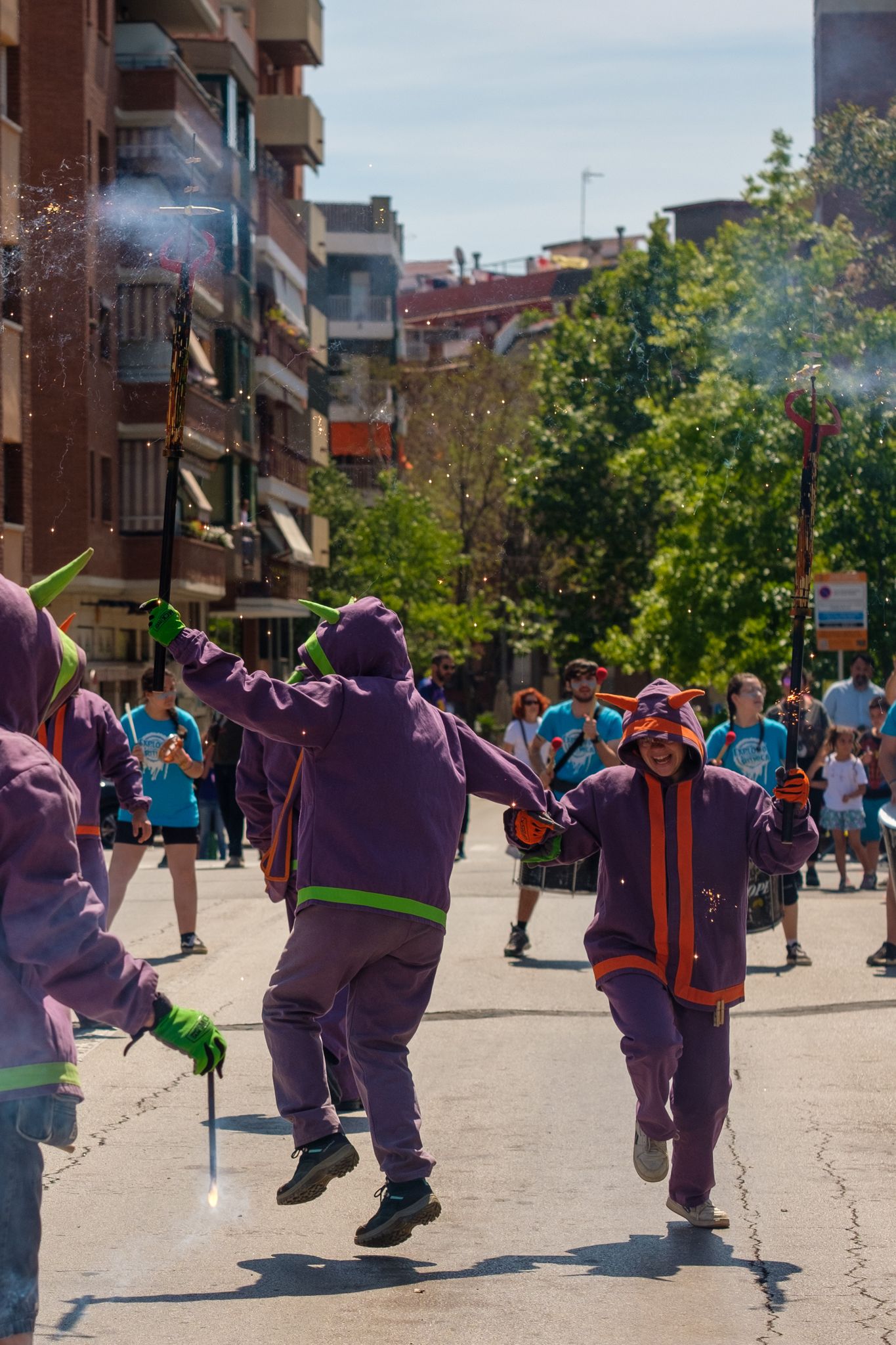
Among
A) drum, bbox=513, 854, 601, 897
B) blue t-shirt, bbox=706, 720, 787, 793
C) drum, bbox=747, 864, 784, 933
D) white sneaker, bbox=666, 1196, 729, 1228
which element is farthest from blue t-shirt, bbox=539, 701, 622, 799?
white sneaker, bbox=666, 1196, 729, 1228

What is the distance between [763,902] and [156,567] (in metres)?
23.7

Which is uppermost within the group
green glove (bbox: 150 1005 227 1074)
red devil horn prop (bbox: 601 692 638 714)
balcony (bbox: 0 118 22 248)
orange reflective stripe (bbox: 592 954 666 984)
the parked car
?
balcony (bbox: 0 118 22 248)

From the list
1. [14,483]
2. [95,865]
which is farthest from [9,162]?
[95,865]

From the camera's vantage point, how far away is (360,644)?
572 cm

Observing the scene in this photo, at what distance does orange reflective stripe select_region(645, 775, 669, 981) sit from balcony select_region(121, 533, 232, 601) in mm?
25097

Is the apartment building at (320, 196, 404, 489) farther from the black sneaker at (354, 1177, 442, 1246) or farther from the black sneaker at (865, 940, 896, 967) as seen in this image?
the black sneaker at (354, 1177, 442, 1246)

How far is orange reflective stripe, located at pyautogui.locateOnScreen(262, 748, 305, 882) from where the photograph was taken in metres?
7.13

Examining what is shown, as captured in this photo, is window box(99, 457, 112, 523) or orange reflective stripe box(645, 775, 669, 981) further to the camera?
window box(99, 457, 112, 523)

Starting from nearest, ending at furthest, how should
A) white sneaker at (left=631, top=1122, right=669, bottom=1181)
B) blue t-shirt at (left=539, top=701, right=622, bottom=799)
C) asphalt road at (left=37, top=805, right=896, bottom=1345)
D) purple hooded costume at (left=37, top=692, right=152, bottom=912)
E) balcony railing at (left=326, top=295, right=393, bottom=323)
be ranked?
asphalt road at (left=37, top=805, right=896, bottom=1345) → white sneaker at (left=631, top=1122, right=669, bottom=1181) → purple hooded costume at (left=37, top=692, right=152, bottom=912) → blue t-shirt at (left=539, top=701, right=622, bottom=799) → balcony railing at (left=326, top=295, right=393, bottom=323)

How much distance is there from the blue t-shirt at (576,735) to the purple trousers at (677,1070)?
19.9 feet

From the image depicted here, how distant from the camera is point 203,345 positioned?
2697cm

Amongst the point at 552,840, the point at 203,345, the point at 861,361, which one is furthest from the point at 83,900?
the point at 203,345

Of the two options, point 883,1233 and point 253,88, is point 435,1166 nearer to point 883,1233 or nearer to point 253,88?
point 883,1233

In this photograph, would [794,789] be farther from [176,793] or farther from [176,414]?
[176,793]
